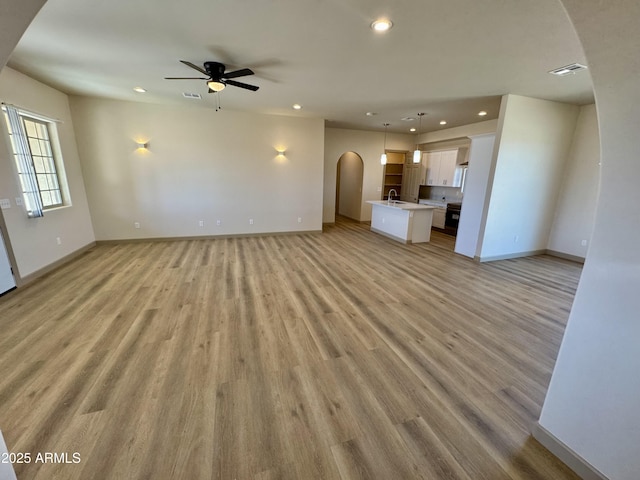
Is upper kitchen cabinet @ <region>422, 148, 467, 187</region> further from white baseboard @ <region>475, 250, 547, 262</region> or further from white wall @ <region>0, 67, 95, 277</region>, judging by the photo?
white wall @ <region>0, 67, 95, 277</region>

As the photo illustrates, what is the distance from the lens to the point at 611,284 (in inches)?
48.2

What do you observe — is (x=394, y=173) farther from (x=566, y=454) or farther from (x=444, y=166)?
(x=566, y=454)

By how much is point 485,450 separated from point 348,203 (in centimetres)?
860

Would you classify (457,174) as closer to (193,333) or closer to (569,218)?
(569,218)

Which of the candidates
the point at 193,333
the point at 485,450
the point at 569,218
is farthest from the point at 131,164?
the point at 569,218

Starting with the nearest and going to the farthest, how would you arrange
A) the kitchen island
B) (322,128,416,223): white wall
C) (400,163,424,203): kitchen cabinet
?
the kitchen island < (322,128,416,223): white wall < (400,163,424,203): kitchen cabinet

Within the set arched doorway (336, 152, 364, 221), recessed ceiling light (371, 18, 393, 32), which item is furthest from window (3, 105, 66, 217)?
arched doorway (336, 152, 364, 221)

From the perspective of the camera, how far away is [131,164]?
17.8 feet

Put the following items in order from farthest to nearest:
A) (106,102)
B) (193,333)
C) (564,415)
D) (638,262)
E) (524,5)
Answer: (106,102) → (193,333) → (524,5) → (564,415) → (638,262)

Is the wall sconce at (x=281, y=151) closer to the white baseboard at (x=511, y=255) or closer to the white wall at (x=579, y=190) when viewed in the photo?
the white baseboard at (x=511, y=255)

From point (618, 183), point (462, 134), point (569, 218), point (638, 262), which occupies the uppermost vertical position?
point (462, 134)

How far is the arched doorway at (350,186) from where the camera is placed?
8820 mm

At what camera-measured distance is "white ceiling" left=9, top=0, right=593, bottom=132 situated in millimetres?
2143

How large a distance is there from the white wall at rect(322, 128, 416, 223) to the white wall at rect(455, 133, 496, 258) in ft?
12.3
